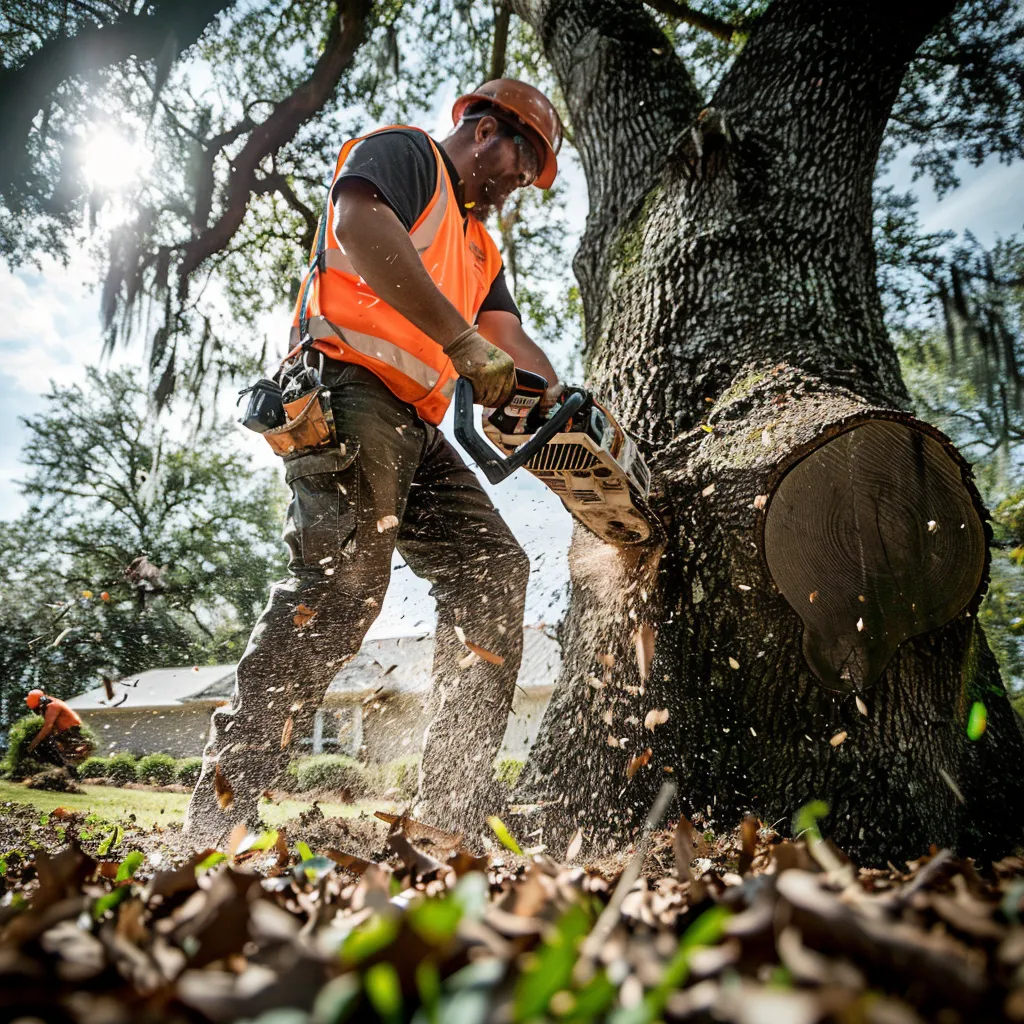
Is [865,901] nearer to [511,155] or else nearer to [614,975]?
[614,975]

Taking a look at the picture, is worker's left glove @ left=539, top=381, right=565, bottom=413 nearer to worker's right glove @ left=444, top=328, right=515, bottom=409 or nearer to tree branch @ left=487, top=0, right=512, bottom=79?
worker's right glove @ left=444, top=328, right=515, bottom=409

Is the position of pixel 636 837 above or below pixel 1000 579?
below

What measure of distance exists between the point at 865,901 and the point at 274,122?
596cm

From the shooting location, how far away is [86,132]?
454cm

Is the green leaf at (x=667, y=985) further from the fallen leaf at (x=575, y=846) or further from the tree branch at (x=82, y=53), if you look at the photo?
the tree branch at (x=82, y=53)

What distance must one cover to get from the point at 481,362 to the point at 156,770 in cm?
1431

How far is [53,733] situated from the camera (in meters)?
10.2

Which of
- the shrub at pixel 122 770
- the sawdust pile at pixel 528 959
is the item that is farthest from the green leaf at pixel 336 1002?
the shrub at pixel 122 770

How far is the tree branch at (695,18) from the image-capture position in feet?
17.9

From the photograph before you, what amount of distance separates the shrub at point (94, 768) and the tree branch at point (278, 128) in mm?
11059

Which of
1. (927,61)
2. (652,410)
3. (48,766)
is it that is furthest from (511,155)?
(48,766)

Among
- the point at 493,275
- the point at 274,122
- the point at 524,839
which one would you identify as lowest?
the point at 524,839

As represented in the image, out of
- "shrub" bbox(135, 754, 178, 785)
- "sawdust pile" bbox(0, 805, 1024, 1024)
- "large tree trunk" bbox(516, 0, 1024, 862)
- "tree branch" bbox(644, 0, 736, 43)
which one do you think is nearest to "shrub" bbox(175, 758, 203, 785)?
"shrub" bbox(135, 754, 178, 785)

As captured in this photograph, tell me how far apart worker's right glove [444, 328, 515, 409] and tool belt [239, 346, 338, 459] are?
0.44m
